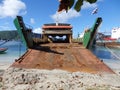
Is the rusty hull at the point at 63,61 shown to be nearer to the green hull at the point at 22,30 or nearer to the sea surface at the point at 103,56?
the green hull at the point at 22,30

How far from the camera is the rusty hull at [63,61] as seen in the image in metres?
9.36

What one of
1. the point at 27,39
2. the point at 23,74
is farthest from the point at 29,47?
the point at 23,74

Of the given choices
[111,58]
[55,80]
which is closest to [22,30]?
[55,80]

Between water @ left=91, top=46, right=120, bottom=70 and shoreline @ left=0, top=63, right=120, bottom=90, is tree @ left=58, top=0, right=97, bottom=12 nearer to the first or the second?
shoreline @ left=0, top=63, right=120, bottom=90

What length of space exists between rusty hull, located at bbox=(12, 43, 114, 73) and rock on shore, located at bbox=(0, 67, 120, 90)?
620 millimetres

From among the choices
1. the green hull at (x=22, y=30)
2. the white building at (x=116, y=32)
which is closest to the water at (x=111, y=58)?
the green hull at (x=22, y=30)

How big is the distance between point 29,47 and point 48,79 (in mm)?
5090

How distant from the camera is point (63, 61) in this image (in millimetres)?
10172

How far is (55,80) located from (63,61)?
2553 mm

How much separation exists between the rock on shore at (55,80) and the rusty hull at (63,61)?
62 centimetres

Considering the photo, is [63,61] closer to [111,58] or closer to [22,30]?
[22,30]

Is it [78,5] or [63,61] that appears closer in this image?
[78,5]

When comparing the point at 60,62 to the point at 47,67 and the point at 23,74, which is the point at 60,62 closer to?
the point at 47,67

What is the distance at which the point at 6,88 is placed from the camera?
6973 mm
